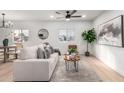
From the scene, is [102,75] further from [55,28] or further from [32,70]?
[55,28]

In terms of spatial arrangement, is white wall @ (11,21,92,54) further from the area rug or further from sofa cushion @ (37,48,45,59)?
sofa cushion @ (37,48,45,59)

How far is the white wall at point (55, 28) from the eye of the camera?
9031 mm

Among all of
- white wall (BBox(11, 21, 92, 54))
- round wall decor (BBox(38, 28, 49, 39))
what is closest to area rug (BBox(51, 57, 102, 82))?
white wall (BBox(11, 21, 92, 54))

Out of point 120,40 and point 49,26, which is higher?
point 49,26

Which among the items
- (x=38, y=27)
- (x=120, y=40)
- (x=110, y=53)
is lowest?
(x=110, y=53)

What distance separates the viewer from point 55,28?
9078mm

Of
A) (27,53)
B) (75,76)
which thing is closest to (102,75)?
(75,76)

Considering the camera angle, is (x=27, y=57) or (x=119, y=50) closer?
(x=27, y=57)

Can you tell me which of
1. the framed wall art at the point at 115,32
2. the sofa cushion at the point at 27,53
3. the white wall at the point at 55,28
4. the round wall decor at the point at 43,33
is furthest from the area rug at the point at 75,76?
the round wall decor at the point at 43,33
